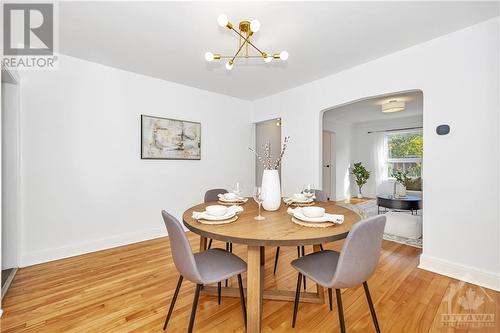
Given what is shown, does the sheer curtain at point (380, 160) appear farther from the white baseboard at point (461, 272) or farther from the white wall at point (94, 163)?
the white wall at point (94, 163)

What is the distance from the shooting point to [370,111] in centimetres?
577

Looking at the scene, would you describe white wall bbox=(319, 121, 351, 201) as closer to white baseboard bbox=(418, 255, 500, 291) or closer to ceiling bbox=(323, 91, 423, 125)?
ceiling bbox=(323, 91, 423, 125)

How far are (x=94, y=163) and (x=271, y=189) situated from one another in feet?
8.44

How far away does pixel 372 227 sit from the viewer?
1.21 m

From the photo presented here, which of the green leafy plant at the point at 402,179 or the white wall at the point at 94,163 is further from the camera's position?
the green leafy plant at the point at 402,179

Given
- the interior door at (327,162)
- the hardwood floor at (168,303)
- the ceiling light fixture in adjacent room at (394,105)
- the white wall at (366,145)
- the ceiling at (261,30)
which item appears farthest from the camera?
the white wall at (366,145)

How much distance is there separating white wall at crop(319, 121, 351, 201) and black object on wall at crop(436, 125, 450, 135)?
4.28 metres

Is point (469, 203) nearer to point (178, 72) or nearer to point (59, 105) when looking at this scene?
point (178, 72)

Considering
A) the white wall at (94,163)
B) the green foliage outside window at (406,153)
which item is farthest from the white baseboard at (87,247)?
the green foliage outside window at (406,153)

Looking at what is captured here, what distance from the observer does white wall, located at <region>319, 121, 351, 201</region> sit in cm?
689

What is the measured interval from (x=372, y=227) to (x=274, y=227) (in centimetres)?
54

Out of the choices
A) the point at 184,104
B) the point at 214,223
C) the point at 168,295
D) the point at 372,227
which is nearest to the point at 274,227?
the point at 214,223

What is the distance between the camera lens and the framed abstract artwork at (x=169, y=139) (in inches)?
135

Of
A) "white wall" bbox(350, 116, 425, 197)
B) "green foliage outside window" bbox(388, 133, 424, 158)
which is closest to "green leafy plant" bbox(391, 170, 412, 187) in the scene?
"green foliage outside window" bbox(388, 133, 424, 158)
